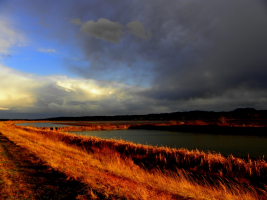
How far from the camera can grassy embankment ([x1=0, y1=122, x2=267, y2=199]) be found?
5186 mm

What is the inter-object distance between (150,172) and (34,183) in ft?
21.3

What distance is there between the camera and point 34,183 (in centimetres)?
548

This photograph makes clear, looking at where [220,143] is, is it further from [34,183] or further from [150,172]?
[34,183]

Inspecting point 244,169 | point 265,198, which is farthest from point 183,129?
point 265,198

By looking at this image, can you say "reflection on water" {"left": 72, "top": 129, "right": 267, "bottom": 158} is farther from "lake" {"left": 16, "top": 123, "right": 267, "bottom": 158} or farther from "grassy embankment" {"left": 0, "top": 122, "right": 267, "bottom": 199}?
"grassy embankment" {"left": 0, "top": 122, "right": 267, "bottom": 199}

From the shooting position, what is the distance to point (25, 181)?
5609 mm

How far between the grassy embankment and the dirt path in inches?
6.2

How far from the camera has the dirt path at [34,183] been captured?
4.65 metres

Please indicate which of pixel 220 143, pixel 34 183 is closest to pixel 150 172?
pixel 34 183

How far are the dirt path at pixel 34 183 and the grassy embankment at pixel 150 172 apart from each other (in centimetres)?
16

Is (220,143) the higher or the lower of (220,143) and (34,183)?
the lower

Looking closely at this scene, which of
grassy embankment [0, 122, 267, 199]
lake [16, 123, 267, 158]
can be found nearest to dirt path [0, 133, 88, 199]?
grassy embankment [0, 122, 267, 199]

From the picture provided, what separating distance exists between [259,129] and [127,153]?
34188mm

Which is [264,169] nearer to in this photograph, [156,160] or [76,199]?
[156,160]
